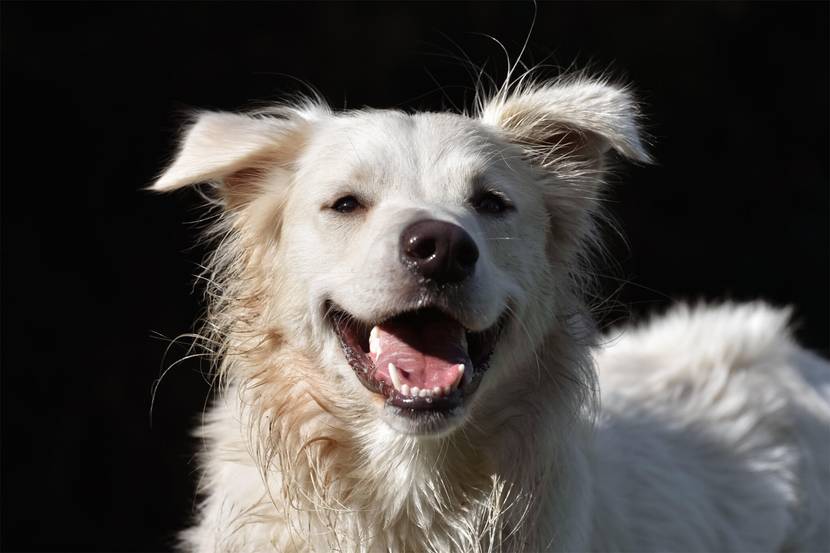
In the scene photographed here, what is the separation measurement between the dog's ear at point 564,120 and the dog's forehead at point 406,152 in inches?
9.6

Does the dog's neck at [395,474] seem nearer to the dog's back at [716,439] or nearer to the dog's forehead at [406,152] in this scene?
the dog's back at [716,439]

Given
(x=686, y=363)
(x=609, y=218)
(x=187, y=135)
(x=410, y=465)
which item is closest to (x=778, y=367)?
(x=686, y=363)

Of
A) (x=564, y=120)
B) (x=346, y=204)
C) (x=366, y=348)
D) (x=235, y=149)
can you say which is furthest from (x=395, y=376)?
(x=564, y=120)

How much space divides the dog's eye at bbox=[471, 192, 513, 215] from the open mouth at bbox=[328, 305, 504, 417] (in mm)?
332

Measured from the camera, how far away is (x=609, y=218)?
3652mm

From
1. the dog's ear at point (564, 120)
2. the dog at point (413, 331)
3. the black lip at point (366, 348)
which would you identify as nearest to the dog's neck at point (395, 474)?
the dog at point (413, 331)

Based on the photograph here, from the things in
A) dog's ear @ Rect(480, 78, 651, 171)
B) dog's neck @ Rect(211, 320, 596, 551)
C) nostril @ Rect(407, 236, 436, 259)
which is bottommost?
dog's neck @ Rect(211, 320, 596, 551)

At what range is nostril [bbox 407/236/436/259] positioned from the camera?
8.91 feet

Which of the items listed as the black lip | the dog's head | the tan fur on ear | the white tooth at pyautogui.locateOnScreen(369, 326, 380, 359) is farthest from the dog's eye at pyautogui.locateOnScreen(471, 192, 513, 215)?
the tan fur on ear

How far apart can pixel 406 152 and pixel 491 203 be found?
0.94ft

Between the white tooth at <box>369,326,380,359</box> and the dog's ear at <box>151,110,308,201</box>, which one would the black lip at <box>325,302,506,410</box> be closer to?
the white tooth at <box>369,326,380,359</box>

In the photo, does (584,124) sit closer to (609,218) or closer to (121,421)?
(609,218)

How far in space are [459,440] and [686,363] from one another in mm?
1485

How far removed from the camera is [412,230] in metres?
2.74
